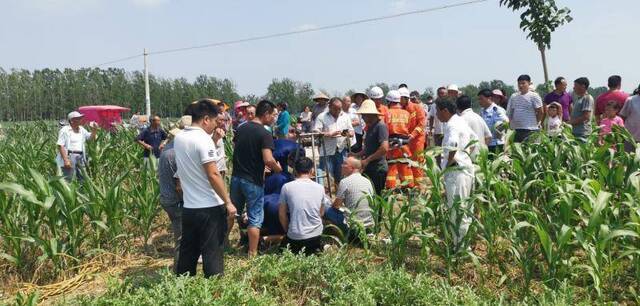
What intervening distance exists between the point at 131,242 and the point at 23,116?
174 feet

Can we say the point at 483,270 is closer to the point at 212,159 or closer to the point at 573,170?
the point at 573,170

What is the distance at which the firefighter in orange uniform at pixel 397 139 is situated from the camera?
6.20 m

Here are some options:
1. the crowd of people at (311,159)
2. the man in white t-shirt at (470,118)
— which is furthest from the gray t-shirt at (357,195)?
the man in white t-shirt at (470,118)

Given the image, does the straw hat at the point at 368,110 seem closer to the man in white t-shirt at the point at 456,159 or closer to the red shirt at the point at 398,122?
the red shirt at the point at 398,122

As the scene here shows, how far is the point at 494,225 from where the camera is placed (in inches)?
144

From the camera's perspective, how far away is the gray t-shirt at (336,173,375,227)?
4586 millimetres

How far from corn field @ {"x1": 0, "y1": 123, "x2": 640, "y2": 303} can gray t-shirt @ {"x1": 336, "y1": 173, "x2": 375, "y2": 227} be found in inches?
5.4

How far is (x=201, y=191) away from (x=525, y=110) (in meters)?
4.68

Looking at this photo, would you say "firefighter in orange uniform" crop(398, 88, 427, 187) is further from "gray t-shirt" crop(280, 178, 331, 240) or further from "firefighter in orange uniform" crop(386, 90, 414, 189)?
"gray t-shirt" crop(280, 178, 331, 240)

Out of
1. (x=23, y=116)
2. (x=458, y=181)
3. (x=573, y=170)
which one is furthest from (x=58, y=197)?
(x=23, y=116)

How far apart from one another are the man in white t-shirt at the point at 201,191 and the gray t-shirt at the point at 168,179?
0.74 meters

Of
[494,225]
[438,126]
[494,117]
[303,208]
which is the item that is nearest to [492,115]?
[494,117]

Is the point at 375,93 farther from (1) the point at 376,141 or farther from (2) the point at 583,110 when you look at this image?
(2) the point at 583,110

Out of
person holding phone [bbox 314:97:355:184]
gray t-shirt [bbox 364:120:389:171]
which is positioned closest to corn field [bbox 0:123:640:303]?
gray t-shirt [bbox 364:120:389:171]
